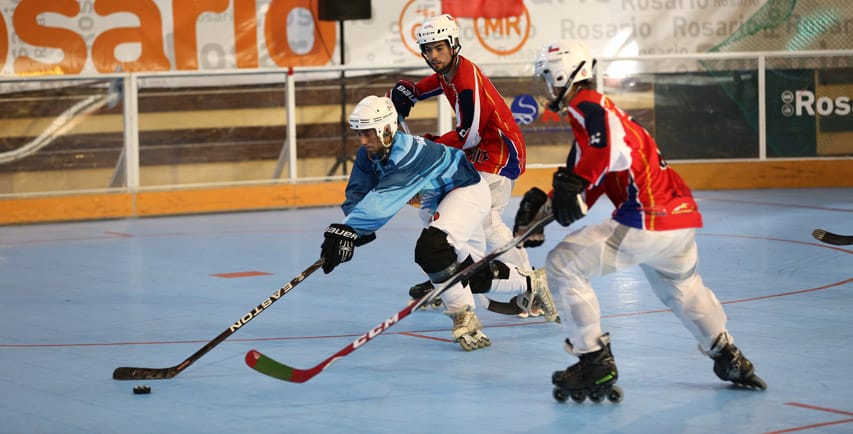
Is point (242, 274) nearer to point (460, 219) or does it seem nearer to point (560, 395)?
point (460, 219)

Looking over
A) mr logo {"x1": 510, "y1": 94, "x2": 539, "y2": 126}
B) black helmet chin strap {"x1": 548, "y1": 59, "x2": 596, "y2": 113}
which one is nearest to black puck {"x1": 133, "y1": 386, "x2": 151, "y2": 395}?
black helmet chin strap {"x1": 548, "y1": 59, "x2": 596, "y2": 113}

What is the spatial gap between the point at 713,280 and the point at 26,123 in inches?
268

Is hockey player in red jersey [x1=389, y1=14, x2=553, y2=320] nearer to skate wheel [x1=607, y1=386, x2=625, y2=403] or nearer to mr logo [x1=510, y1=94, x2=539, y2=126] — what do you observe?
skate wheel [x1=607, y1=386, x2=625, y2=403]

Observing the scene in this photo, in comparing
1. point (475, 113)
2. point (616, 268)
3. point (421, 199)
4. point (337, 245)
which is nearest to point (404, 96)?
point (475, 113)

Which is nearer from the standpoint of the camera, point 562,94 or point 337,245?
point 562,94

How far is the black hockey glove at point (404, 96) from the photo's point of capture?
7.11 meters

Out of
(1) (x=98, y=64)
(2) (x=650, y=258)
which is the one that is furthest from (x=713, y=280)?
(1) (x=98, y=64)

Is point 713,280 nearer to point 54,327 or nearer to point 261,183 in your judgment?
point 54,327

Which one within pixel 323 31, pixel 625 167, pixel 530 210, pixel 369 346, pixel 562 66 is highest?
pixel 323 31

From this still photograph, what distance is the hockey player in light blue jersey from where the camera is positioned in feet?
19.2

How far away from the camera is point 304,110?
42.6 feet

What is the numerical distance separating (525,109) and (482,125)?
6549 mm

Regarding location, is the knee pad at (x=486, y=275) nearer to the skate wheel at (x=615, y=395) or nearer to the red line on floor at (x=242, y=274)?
the skate wheel at (x=615, y=395)

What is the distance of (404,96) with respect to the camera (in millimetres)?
7129
